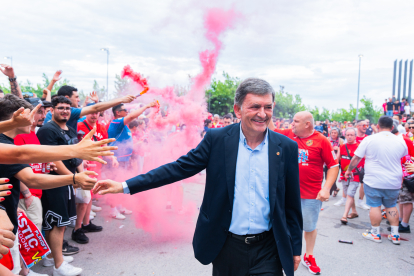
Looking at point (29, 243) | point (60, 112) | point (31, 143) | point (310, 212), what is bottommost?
point (29, 243)

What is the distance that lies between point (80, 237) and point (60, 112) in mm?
2128

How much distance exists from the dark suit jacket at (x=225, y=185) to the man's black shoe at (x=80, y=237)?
10.1 ft

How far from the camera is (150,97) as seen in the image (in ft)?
20.1

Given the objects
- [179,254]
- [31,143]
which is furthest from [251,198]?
[31,143]

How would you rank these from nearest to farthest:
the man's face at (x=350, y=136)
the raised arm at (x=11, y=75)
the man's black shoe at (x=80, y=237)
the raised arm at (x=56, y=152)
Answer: the raised arm at (x=56, y=152)
the man's black shoe at (x=80, y=237)
the raised arm at (x=11, y=75)
the man's face at (x=350, y=136)

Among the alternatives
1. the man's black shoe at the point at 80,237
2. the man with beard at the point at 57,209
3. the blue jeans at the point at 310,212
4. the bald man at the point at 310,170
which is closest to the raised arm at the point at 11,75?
the man with beard at the point at 57,209

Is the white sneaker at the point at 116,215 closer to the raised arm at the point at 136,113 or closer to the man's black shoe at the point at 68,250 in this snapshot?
the man's black shoe at the point at 68,250

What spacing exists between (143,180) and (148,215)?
10.3ft

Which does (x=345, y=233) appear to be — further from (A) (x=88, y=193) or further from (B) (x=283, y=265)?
(A) (x=88, y=193)

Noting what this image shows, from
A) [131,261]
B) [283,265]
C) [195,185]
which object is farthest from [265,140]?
[195,185]

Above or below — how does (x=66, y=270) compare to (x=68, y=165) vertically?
below

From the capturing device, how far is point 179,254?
4.03 metres

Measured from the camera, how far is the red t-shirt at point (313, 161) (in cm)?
371

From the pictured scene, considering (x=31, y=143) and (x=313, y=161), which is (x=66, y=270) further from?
(x=313, y=161)
